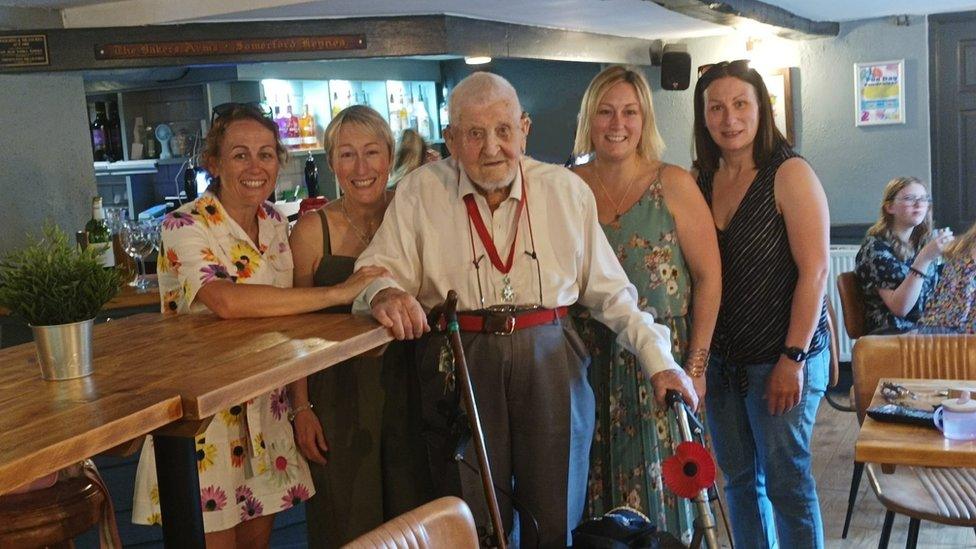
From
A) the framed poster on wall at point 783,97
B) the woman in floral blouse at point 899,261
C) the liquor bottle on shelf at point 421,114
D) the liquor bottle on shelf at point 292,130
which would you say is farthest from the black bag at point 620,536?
the liquor bottle on shelf at point 421,114

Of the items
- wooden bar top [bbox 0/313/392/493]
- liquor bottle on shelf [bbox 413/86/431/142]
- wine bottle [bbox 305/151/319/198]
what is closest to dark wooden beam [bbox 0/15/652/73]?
wine bottle [bbox 305/151/319/198]

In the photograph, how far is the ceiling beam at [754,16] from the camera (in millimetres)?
4738

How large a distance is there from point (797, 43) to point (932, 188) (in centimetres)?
140

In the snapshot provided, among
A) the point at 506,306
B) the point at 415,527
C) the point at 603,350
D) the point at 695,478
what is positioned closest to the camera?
the point at 415,527

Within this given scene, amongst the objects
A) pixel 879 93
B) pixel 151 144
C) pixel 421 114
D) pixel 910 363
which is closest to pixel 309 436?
pixel 910 363

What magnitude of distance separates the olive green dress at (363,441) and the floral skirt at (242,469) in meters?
0.10

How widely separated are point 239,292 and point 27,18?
3338 millimetres

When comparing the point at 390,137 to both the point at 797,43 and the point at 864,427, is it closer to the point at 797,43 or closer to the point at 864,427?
the point at 864,427

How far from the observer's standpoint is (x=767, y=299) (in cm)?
310

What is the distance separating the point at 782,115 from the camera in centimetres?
751

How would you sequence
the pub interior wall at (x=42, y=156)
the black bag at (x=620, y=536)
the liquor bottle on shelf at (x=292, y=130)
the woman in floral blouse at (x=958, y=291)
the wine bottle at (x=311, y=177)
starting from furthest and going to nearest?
1. the liquor bottle on shelf at (x=292, y=130)
2. the wine bottle at (x=311, y=177)
3. the pub interior wall at (x=42, y=156)
4. the woman in floral blouse at (x=958, y=291)
5. the black bag at (x=620, y=536)

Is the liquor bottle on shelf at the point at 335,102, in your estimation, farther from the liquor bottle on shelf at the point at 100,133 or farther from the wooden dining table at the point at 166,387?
the wooden dining table at the point at 166,387

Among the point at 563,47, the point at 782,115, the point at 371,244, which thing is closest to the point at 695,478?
the point at 371,244

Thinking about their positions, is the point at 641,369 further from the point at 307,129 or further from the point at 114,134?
the point at 114,134
